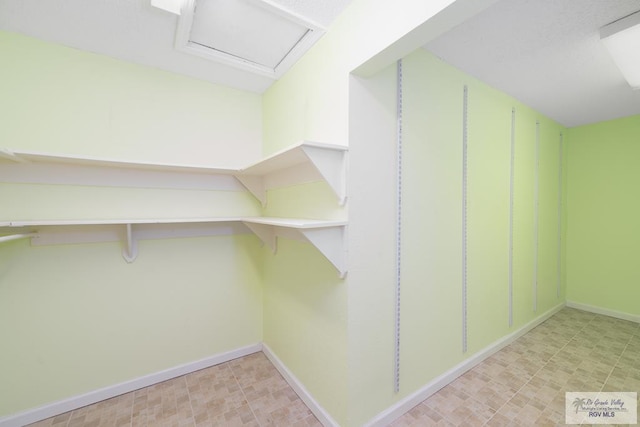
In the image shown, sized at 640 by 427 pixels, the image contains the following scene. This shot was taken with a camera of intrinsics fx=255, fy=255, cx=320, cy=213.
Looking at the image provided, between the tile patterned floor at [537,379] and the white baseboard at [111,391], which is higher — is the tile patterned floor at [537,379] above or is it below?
below

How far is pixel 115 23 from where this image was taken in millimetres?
1495

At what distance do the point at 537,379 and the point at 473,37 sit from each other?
8.46 feet

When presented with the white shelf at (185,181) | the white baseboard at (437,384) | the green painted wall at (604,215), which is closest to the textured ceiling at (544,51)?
the green painted wall at (604,215)

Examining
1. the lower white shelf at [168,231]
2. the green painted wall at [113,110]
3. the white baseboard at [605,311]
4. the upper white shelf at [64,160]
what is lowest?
the white baseboard at [605,311]

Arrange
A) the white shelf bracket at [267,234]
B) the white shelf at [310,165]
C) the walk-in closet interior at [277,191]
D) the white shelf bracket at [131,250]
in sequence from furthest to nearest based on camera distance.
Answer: the white shelf bracket at [267,234], the white shelf bracket at [131,250], the walk-in closet interior at [277,191], the white shelf at [310,165]

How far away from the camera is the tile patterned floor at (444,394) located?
5.35ft

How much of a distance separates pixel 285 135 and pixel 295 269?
105cm

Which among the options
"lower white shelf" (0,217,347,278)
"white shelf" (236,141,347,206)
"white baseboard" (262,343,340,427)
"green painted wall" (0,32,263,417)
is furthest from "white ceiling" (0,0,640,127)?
"white baseboard" (262,343,340,427)

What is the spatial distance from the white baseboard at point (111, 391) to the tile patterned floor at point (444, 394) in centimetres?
4

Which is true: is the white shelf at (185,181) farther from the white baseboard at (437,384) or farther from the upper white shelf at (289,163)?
the white baseboard at (437,384)

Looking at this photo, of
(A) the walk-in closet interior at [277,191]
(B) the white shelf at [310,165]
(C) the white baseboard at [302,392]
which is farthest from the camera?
(C) the white baseboard at [302,392]

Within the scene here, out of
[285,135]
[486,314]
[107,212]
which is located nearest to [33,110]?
[107,212]

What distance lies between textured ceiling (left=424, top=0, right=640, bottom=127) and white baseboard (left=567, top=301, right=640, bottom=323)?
246 centimetres

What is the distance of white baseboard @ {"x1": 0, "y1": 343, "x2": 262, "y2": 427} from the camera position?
5.23ft
